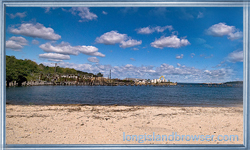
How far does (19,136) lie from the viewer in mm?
3715

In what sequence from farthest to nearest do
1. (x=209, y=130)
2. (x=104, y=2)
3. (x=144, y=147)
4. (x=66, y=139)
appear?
(x=209, y=130)
(x=66, y=139)
(x=104, y=2)
(x=144, y=147)

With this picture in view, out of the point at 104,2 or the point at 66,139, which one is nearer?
the point at 104,2

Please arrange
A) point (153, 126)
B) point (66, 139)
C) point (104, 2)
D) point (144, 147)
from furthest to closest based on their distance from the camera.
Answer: point (153, 126) → point (66, 139) → point (104, 2) → point (144, 147)

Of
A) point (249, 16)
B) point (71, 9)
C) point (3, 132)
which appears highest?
point (71, 9)

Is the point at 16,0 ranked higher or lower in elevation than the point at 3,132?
higher

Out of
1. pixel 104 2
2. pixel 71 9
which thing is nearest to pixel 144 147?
pixel 104 2

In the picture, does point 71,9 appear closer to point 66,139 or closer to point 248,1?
point 66,139

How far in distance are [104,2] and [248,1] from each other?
2.53 meters

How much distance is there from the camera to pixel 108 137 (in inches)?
148

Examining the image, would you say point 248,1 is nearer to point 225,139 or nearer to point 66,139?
point 225,139

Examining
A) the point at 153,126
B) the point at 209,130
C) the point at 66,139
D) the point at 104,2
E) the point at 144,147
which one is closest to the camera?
the point at 144,147

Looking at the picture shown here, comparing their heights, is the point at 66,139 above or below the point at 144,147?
below

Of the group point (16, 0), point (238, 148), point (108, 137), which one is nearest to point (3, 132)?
point (108, 137)

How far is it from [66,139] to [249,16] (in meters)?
4.43
